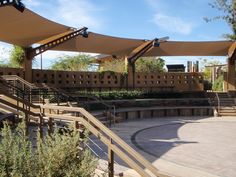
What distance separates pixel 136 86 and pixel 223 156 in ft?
49.8

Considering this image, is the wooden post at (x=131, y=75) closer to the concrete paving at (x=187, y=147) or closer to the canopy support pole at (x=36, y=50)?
the canopy support pole at (x=36, y=50)

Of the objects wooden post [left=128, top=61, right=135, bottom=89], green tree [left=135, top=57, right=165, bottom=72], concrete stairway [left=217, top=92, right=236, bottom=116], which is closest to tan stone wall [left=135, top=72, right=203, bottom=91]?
wooden post [left=128, top=61, right=135, bottom=89]

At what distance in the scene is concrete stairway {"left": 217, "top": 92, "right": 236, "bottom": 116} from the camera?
19.8 meters

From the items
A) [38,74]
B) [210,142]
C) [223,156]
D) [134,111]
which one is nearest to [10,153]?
[223,156]

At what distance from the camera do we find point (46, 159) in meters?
3.98

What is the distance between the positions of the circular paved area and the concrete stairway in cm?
509

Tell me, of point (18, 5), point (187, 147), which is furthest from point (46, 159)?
point (18, 5)

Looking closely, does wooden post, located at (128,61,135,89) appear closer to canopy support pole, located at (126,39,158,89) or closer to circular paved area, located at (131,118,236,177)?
canopy support pole, located at (126,39,158,89)

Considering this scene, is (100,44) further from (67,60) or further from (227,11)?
(67,60)

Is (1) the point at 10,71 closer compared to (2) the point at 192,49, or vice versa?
(1) the point at 10,71

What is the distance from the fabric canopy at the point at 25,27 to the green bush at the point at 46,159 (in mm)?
9841

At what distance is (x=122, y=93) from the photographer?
2016 centimetres

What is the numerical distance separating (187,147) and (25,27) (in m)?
10.0

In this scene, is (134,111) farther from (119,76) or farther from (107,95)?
(119,76)
